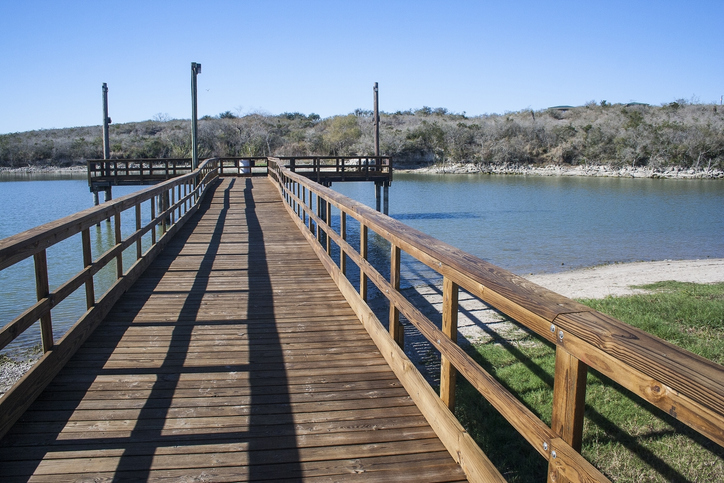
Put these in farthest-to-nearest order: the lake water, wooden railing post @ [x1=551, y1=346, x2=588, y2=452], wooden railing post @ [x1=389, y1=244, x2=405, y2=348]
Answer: the lake water
wooden railing post @ [x1=389, y1=244, x2=405, y2=348]
wooden railing post @ [x1=551, y1=346, x2=588, y2=452]

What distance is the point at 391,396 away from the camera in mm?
3453

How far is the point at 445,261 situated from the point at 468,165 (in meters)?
57.4

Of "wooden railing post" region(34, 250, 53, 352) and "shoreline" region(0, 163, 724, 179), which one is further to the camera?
"shoreline" region(0, 163, 724, 179)

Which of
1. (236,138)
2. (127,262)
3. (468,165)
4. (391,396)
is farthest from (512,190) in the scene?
(236,138)

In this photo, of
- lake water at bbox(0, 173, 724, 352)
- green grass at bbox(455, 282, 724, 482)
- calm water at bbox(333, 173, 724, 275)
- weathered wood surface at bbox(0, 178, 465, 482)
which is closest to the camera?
weathered wood surface at bbox(0, 178, 465, 482)

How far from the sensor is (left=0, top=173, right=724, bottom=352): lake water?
13227mm

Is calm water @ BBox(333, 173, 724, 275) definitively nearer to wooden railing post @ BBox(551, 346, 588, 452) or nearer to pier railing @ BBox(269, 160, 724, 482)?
pier railing @ BBox(269, 160, 724, 482)

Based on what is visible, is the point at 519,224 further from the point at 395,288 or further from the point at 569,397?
the point at 569,397

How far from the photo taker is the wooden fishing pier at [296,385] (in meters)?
1.70

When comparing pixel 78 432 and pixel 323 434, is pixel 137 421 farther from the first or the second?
pixel 323 434

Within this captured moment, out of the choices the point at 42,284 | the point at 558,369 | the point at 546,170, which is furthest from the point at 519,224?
the point at 546,170

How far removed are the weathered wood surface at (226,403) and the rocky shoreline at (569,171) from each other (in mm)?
48944

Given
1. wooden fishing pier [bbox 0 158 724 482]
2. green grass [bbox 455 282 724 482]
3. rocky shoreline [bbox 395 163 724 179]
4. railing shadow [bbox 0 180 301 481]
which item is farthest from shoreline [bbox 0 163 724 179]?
railing shadow [bbox 0 180 301 481]

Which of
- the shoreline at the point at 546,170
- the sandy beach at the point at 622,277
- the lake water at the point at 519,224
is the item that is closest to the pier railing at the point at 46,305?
the lake water at the point at 519,224
